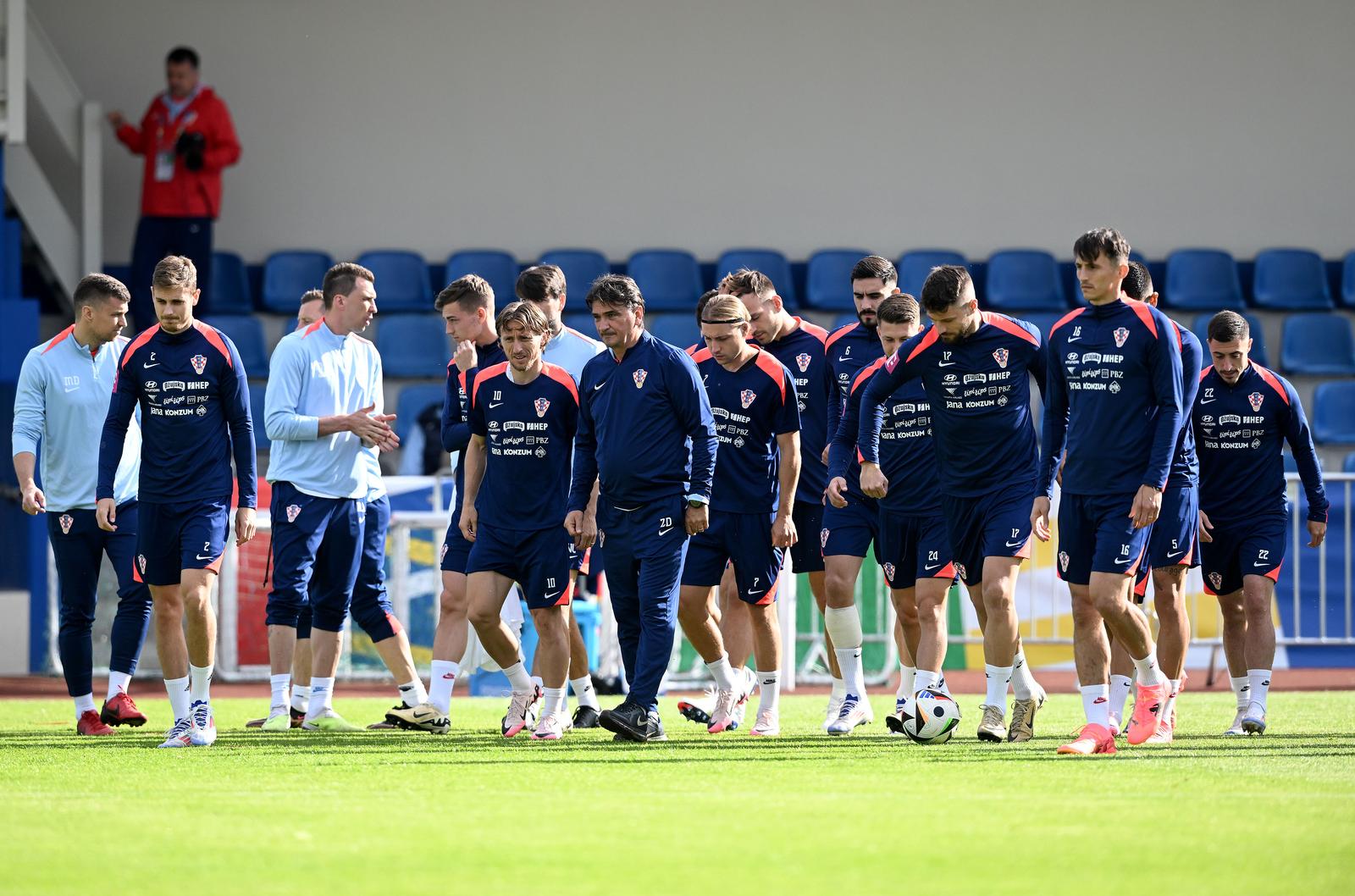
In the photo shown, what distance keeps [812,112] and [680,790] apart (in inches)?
511

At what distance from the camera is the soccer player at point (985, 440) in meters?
8.06

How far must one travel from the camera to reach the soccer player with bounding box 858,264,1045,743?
806 cm

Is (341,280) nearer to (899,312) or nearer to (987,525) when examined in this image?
(899,312)

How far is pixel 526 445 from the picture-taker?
28.5 feet

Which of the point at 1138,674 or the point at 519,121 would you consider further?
the point at 519,121

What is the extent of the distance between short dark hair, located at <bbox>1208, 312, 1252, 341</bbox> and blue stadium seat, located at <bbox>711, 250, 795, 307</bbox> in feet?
26.9

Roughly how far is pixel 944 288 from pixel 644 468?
64.2 inches

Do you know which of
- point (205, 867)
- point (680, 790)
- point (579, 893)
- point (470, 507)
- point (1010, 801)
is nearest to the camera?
point (579, 893)

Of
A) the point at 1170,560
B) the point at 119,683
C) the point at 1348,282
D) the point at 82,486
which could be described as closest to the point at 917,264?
the point at 1348,282

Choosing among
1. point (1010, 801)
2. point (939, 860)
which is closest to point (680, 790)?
point (1010, 801)

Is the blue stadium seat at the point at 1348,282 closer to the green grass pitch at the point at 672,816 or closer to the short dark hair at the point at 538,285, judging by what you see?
the green grass pitch at the point at 672,816

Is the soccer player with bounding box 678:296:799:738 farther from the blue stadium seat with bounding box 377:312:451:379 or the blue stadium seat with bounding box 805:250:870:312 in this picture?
the blue stadium seat with bounding box 805:250:870:312

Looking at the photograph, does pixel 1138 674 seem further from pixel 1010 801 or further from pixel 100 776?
pixel 100 776

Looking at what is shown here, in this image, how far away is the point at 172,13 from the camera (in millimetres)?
17969
